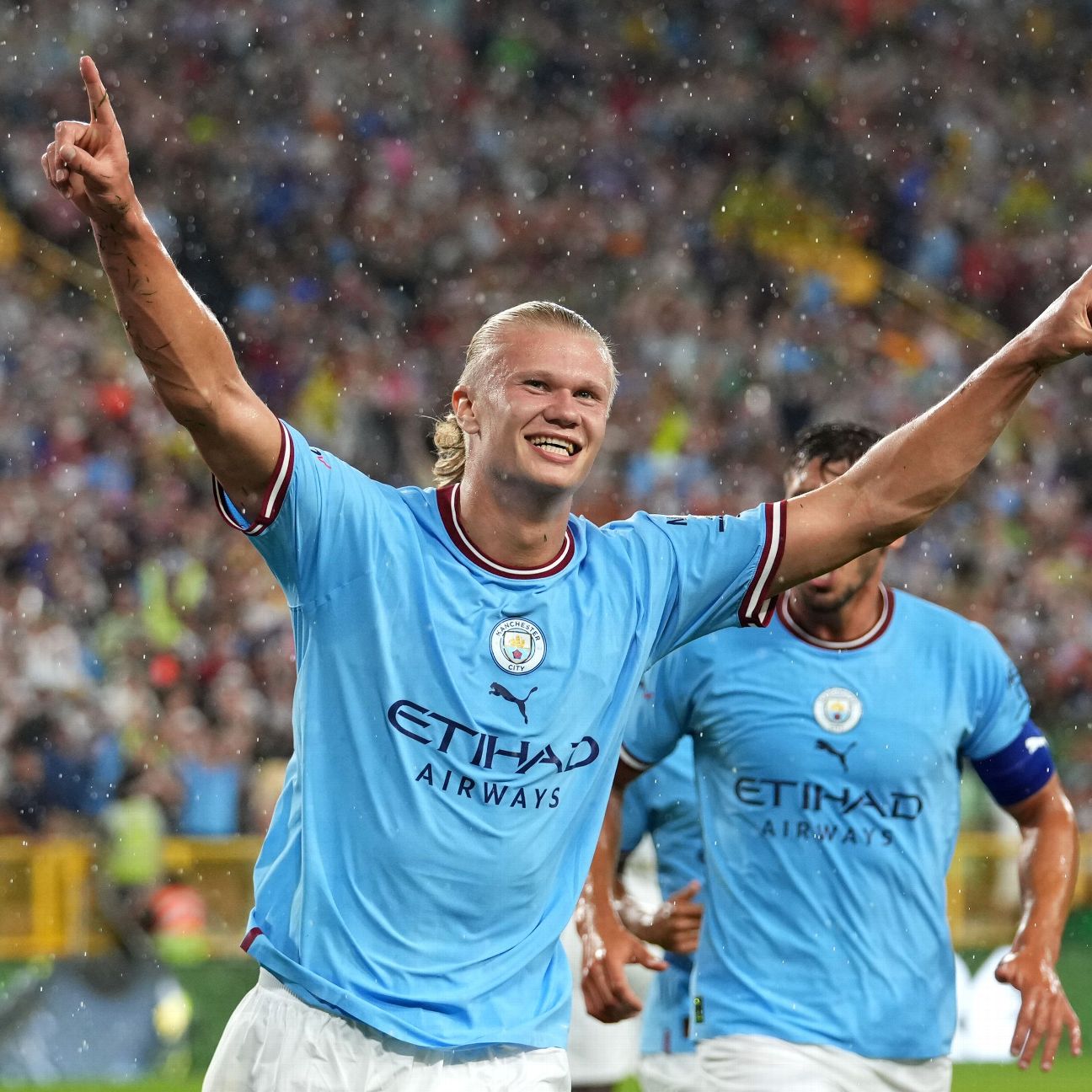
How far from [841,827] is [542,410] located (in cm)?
166

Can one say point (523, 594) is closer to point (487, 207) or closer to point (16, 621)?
point (16, 621)

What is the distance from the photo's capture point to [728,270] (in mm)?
17688

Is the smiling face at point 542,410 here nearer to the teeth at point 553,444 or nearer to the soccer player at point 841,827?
the teeth at point 553,444

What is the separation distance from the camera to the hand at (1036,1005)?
4477 mm

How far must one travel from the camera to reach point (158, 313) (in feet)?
10.1

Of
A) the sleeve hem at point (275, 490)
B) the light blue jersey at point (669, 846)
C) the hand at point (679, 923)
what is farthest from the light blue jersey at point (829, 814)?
the sleeve hem at point (275, 490)

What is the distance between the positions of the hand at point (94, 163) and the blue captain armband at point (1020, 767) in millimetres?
2906

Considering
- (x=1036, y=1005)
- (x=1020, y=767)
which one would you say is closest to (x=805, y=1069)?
(x=1036, y=1005)

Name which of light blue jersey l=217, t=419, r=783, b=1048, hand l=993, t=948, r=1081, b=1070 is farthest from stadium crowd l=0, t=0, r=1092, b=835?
light blue jersey l=217, t=419, r=783, b=1048

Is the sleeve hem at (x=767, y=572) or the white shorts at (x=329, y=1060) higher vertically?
the sleeve hem at (x=767, y=572)

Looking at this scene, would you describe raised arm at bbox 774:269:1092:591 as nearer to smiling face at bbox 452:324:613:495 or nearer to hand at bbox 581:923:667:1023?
smiling face at bbox 452:324:613:495

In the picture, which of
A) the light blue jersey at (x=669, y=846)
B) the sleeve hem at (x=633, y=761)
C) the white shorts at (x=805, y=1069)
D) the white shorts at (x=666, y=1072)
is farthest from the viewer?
the light blue jersey at (x=669, y=846)

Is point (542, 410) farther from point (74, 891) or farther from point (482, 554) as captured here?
point (74, 891)

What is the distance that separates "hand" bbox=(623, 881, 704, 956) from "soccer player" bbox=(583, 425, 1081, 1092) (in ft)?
0.48
